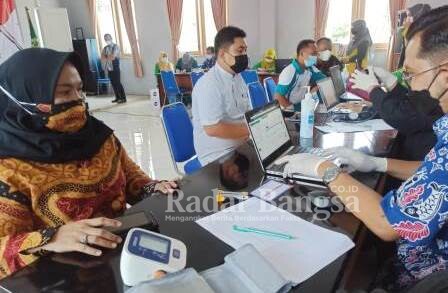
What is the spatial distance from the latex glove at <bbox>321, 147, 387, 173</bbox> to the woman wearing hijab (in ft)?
2.11

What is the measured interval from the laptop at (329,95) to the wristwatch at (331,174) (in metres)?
1.44

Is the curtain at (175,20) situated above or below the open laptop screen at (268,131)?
above

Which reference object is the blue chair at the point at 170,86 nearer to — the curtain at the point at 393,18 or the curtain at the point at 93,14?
the curtain at the point at 393,18

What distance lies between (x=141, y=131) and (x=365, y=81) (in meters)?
3.82

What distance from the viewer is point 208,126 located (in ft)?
6.47

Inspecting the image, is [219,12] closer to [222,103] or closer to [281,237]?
[222,103]

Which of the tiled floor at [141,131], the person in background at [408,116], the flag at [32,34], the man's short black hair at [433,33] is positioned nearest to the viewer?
the man's short black hair at [433,33]

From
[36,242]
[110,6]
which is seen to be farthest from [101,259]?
[110,6]

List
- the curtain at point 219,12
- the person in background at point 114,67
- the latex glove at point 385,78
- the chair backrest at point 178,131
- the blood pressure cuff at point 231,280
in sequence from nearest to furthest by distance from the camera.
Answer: the blood pressure cuff at point 231,280 < the latex glove at point 385,78 < the chair backrest at point 178,131 < the curtain at point 219,12 < the person in background at point 114,67

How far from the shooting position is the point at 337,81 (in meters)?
3.01

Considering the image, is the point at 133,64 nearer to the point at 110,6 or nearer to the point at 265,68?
the point at 110,6

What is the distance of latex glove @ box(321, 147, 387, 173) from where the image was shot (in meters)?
1.25

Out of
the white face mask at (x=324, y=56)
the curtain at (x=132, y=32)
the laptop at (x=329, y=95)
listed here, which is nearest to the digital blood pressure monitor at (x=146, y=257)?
the laptop at (x=329, y=95)

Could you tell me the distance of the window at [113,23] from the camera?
8.27 meters
